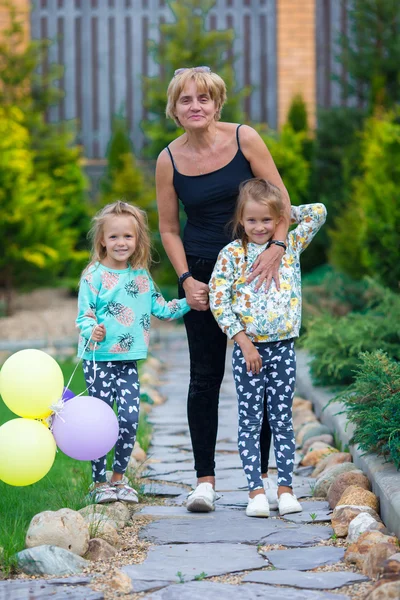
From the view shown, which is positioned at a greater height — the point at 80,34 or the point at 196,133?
the point at 80,34

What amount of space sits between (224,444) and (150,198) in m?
8.36

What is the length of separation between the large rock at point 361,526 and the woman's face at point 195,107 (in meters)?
1.68

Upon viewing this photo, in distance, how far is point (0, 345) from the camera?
31.9 feet

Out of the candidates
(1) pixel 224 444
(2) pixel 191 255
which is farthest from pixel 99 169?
(2) pixel 191 255

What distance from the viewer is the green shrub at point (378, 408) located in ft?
11.7

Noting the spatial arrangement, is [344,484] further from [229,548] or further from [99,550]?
[99,550]

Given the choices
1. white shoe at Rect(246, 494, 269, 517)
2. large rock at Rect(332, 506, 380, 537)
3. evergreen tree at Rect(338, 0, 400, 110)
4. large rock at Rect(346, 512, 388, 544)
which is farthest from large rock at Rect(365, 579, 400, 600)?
evergreen tree at Rect(338, 0, 400, 110)

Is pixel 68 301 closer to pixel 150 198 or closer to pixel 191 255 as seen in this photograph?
pixel 150 198

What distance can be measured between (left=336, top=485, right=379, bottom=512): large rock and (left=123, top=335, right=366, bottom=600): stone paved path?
0.12 m

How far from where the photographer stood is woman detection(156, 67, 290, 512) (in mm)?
3625

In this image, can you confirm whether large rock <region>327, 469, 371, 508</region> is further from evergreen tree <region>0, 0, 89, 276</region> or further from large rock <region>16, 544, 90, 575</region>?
evergreen tree <region>0, 0, 89, 276</region>

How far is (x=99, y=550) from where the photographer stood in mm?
3045

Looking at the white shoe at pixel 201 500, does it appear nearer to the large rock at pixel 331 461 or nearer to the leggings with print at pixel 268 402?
the leggings with print at pixel 268 402

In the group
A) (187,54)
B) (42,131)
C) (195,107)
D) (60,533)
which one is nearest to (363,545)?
(60,533)
